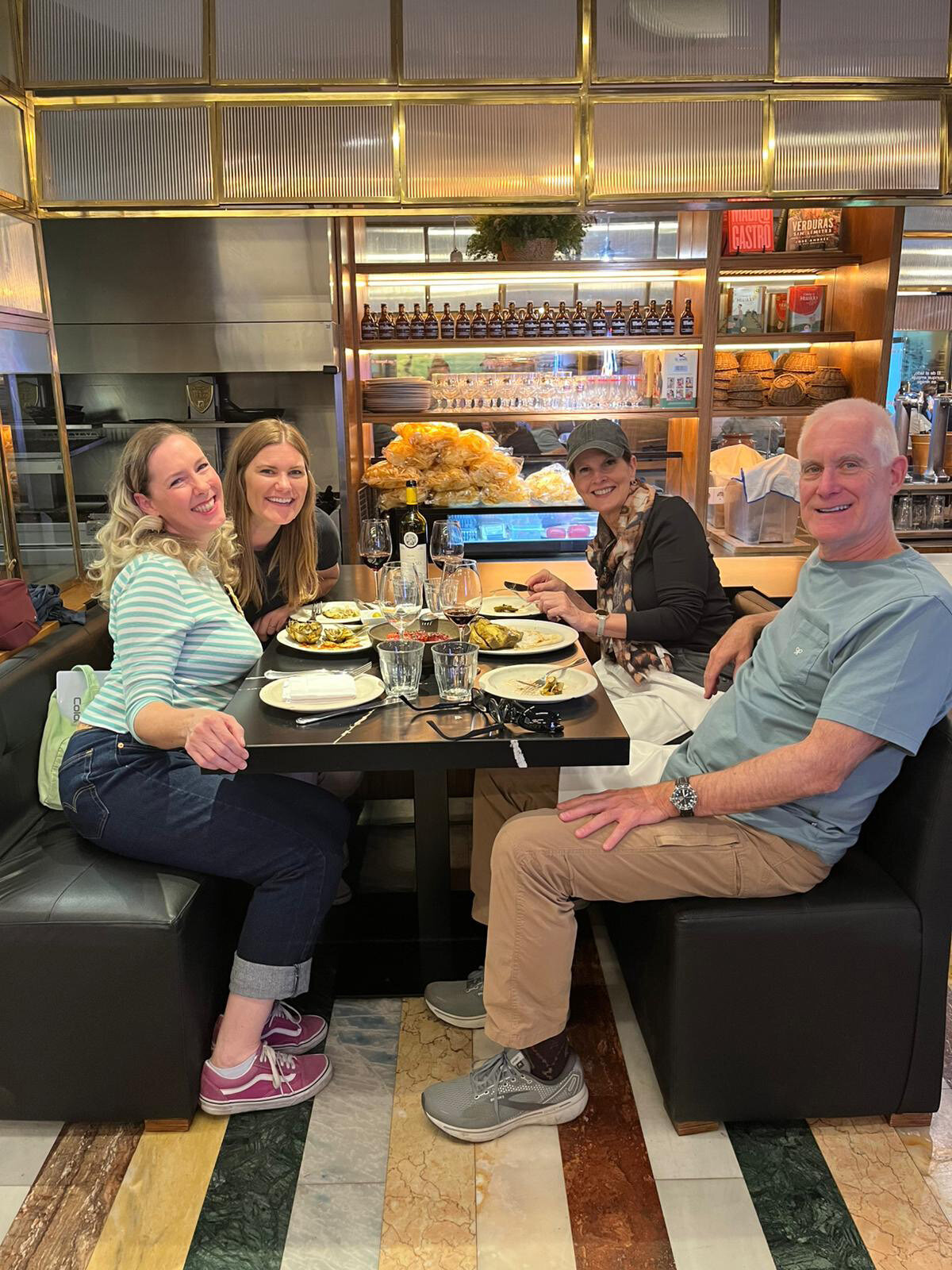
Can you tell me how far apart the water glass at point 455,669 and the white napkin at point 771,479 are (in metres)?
2.26

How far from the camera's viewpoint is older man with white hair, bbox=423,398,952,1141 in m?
1.81

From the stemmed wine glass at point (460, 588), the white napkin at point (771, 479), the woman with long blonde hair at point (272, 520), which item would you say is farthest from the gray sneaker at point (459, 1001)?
the white napkin at point (771, 479)

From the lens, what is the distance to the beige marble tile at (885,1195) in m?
1.80

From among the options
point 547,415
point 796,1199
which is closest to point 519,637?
point 796,1199

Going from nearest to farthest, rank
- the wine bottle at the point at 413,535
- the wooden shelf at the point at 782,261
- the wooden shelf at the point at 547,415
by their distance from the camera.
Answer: the wine bottle at the point at 413,535
the wooden shelf at the point at 547,415
the wooden shelf at the point at 782,261

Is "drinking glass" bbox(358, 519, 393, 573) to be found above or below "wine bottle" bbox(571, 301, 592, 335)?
below

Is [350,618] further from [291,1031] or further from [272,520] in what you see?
[291,1031]

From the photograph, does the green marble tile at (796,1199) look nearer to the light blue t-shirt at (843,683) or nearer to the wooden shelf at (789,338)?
the light blue t-shirt at (843,683)

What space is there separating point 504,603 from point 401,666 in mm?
845

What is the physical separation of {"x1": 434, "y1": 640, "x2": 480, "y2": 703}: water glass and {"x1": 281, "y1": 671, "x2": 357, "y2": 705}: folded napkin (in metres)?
0.18

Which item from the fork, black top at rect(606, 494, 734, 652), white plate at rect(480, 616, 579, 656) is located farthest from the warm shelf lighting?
the fork

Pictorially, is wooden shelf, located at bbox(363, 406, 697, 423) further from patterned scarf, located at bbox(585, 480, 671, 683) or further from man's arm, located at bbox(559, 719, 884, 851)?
man's arm, located at bbox(559, 719, 884, 851)

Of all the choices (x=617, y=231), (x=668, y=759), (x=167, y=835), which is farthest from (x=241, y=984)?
(x=617, y=231)

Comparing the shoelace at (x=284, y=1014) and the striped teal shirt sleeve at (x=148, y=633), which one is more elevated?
the striped teal shirt sleeve at (x=148, y=633)
